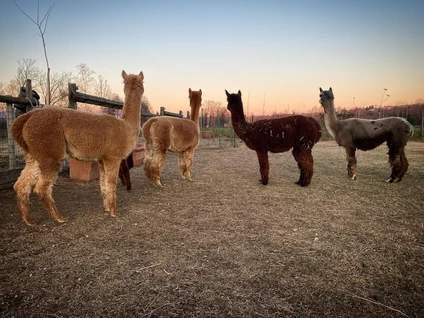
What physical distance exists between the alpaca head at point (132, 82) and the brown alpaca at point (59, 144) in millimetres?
603

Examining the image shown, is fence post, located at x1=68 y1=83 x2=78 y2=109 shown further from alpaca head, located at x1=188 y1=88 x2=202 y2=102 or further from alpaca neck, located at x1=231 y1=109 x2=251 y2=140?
alpaca neck, located at x1=231 y1=109 x2=251 y2=140

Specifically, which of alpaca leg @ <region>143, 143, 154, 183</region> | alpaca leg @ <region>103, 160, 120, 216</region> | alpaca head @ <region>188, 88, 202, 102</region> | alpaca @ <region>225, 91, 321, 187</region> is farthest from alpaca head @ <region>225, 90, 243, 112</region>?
alpaca leg @ <region>103, 160, 120, 216</region>

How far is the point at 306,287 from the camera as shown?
2.03 meters

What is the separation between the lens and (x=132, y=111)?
395 centimetres

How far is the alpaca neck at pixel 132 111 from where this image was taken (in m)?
3.91

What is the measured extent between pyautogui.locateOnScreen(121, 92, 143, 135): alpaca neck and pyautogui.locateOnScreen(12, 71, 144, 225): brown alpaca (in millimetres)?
106

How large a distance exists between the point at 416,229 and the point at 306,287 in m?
2.39

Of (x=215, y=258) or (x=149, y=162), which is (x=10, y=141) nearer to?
(x=149, y=162)

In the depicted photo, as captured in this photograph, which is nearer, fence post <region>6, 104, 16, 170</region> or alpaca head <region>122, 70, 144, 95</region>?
alpaca head <region>122, 70, 144, 95</region>

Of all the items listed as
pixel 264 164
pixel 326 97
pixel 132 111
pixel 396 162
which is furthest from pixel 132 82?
pixel 396 162

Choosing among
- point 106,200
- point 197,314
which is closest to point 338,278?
point 197,314

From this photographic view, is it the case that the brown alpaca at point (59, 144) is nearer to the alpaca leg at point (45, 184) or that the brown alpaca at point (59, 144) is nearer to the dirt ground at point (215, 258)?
the alpaca leg at point (45, 184)

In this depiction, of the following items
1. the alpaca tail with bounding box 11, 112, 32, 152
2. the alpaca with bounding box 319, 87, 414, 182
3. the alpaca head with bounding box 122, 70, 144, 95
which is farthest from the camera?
the alpaca with bounding box 319, 87, 414, 182

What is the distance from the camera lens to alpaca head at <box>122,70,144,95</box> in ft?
13.2
